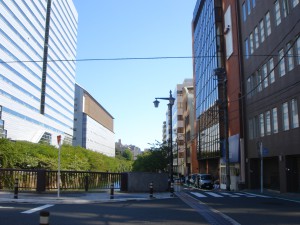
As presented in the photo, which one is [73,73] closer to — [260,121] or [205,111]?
[205,111]

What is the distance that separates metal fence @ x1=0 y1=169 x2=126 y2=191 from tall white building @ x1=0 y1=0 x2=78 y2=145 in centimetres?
4749

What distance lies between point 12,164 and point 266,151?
73.7 feet

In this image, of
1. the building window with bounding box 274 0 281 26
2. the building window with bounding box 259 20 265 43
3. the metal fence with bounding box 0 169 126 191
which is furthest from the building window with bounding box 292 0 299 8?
the metal fence with bounding box 0 169 126 191

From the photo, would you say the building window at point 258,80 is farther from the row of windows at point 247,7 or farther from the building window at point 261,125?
the row of windows at point 247,7

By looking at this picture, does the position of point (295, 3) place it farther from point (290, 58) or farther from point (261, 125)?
point (261, 125)

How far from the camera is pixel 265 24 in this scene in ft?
115

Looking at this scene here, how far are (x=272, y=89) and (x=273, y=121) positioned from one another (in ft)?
8.43

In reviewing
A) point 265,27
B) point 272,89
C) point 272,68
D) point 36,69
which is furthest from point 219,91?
point 36,69

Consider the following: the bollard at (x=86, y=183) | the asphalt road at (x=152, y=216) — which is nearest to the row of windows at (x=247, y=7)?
the bollard at (x=86, y=183)

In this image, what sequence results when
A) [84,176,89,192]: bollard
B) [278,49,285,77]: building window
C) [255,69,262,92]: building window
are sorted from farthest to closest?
[255,69,262,92]: building window → [278,49,285,77]: building window → [84,176,89,192]: bollard

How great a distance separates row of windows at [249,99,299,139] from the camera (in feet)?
95.3

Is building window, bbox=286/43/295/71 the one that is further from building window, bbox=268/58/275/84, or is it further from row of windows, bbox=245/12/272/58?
row of windows, bbox=245/12/272/58

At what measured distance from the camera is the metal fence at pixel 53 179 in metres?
23.4

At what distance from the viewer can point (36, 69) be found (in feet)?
347
